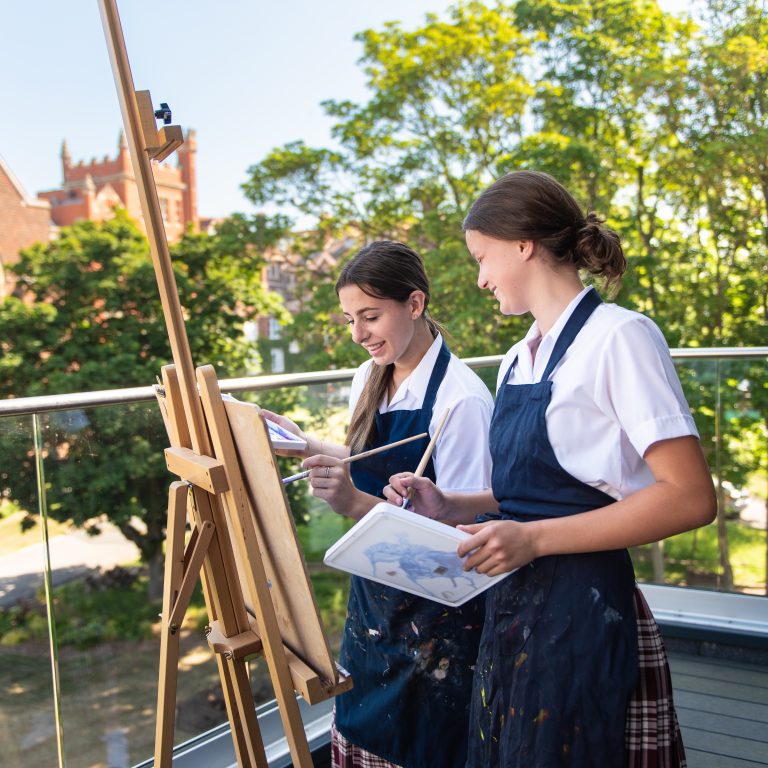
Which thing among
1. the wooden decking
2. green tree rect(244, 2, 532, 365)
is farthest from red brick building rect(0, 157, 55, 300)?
the wooden decking

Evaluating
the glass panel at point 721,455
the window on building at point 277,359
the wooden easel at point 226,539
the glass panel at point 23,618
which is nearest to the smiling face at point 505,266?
the wooden easel at point 226,539

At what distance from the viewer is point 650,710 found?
1.12 m

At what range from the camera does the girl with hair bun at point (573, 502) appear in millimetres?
1040

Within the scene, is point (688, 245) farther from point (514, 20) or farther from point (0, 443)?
point (0, 443)

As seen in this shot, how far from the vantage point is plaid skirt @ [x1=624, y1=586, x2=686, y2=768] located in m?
1.12

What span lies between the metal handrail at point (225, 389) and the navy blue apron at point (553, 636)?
1.08 m

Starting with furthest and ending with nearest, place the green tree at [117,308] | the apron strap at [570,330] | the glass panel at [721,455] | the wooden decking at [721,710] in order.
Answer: the green tree at [117,308] → the glass panel at [721,455] → the wooden decking at [721,710] → the apron strap at [570,330]

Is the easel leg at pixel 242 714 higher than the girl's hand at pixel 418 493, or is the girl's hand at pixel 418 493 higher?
the girl's hand at pixel 418 493

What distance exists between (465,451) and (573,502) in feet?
0.97

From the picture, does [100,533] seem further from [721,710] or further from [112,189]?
[112,189]

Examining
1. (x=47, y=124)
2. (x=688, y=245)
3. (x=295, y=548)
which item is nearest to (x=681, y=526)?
(x=295, y=548)

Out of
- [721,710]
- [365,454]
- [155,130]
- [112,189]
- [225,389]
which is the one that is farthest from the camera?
[112,189]

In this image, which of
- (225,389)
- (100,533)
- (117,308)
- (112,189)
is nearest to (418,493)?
(225,389)

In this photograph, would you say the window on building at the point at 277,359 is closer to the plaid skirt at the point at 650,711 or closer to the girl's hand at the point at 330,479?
the girl's hand at the point at 330,479
